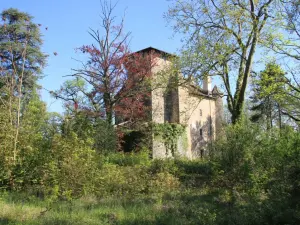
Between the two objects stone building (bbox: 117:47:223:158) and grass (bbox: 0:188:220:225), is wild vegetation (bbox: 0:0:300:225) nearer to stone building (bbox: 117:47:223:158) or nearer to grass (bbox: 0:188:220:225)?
grass (bbox: 0:188:220:225)

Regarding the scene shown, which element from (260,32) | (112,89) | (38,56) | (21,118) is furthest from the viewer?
(38,56)

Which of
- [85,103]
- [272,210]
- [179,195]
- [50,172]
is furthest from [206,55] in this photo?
[272,210]

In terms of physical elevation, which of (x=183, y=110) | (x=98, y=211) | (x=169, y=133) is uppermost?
(x=183, y=110)

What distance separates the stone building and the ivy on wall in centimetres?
26

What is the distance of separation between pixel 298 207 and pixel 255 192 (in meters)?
3.00

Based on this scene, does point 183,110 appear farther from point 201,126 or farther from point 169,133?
point 201,126

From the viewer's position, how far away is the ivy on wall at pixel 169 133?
27.9 m

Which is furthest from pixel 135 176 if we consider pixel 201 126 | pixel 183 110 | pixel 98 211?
pixel 201 126

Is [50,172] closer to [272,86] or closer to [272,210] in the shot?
[272,210]

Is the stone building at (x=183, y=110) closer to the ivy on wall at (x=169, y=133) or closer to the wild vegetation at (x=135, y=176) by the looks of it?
the ivy on wall at (x=169, y=133)

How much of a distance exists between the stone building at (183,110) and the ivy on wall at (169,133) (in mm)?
263

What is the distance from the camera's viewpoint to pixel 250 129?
1060 cm

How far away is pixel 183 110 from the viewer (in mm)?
31969

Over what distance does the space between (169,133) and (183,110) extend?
3447 mm
